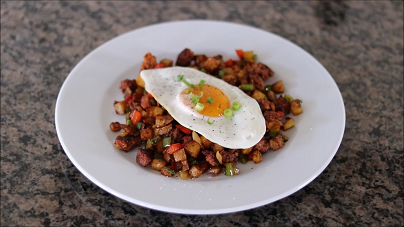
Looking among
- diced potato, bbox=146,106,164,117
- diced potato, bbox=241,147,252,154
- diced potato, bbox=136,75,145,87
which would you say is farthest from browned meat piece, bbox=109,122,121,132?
diced potato, bbox=241,147,252,154

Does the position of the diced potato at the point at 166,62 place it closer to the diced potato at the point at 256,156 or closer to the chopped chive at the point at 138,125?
the chopped chive at the point at 138,125

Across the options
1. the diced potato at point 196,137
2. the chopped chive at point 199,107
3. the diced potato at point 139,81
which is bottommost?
the diced potato at point 196,137

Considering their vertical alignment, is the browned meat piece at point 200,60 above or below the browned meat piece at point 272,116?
above

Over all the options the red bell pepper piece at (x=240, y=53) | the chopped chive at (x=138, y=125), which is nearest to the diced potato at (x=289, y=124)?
the red bell pepper piece at (x=240, y=53)

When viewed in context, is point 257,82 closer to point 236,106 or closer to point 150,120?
point 236,106

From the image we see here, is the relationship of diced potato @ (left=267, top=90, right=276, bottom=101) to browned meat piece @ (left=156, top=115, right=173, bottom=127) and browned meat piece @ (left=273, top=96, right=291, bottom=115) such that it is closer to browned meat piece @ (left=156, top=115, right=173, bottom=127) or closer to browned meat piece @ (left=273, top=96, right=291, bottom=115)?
browned meat piece @ (left=273, top=96, right=291, bottom=115)

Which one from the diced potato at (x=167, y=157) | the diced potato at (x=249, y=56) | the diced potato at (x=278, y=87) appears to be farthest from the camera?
the diced potato at (x=249, y=56)

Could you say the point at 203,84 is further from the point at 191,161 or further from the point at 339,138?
the point at 339,138
